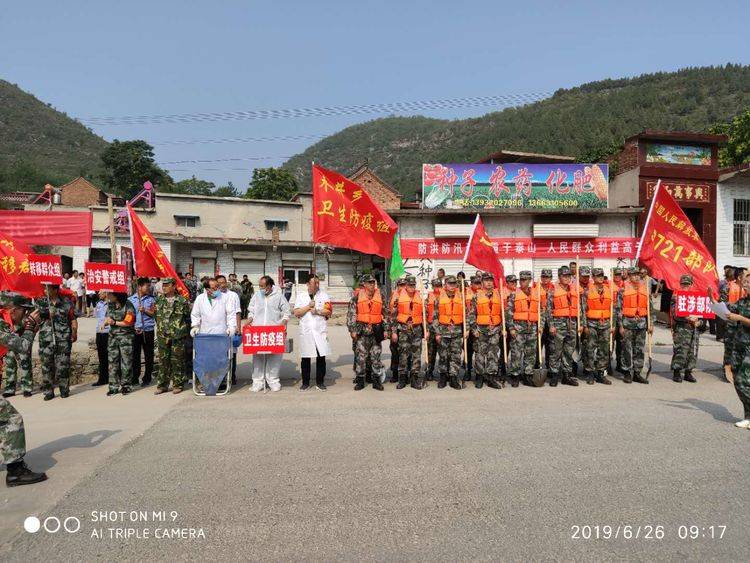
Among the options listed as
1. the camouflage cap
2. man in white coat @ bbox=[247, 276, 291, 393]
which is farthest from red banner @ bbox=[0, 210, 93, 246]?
the camouflage cap

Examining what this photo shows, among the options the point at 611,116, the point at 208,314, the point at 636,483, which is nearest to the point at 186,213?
the point at 208,314

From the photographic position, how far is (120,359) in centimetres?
769

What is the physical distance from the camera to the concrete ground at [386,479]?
324 centimetres

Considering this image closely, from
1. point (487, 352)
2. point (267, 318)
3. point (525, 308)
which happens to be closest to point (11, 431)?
point (267, 318)

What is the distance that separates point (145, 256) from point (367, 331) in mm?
3782

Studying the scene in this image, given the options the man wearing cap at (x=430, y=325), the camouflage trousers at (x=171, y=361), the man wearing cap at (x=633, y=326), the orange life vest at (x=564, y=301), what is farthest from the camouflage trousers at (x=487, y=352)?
the camouflage trousers at (x=171, y=361)

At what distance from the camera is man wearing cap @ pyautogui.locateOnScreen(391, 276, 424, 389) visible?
8102 mm

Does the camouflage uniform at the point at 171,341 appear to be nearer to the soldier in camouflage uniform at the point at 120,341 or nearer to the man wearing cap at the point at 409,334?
the soldier in camouflage uniform at the point at 120,341

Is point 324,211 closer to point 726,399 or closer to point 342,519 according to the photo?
point 342,519

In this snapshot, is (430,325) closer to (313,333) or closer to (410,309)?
(410,309)

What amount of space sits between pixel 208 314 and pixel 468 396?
14.0 ft

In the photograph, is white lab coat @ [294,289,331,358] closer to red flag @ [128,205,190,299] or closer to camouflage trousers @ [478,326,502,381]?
red flag @ [128,205,190,299]

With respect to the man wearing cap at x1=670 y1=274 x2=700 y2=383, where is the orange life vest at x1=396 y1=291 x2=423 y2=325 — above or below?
above

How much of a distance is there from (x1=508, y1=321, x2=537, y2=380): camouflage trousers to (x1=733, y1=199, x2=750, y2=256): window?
1718 cm
